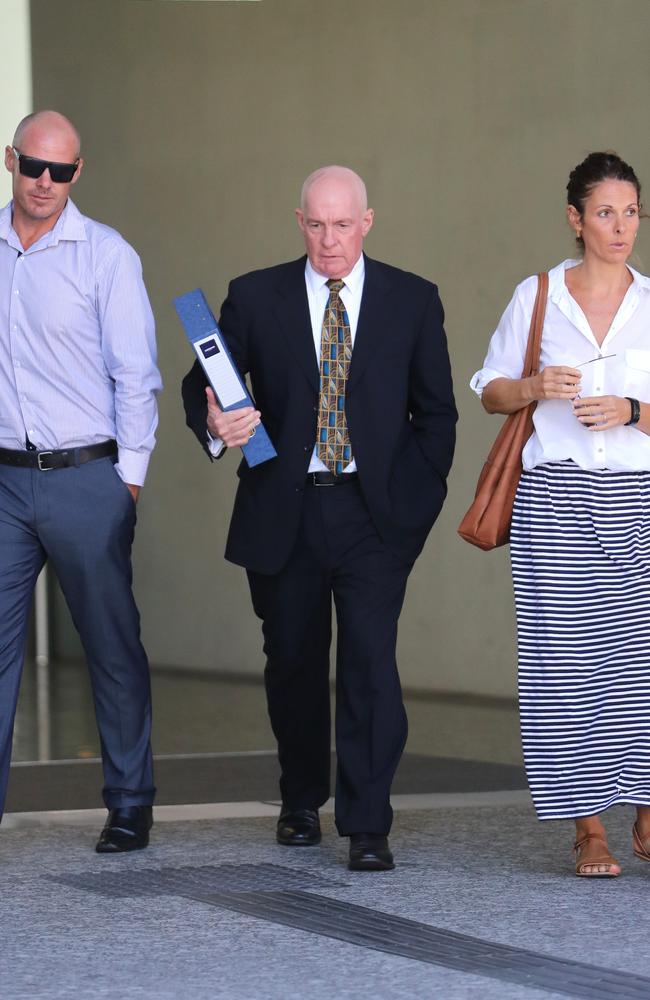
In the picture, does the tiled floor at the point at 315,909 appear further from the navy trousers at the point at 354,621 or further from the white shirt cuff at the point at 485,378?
the white shirt cuff at the point at 485,378

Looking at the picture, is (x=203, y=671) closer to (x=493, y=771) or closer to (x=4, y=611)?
(x=493, y=771)

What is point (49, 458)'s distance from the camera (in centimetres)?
454

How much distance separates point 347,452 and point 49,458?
0.77 metres

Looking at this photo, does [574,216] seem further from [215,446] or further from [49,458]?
[49,458]

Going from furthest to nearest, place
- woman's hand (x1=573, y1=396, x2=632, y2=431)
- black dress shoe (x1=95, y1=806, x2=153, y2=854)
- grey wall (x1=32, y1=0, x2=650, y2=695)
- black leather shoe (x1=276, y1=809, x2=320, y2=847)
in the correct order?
grey wall (x1=32, y1=0, x2=650, y2=695) < black leather shoe (x1=276, y1=809, x2=320, y2=847) < black dress shoe (x1=95, y1=806, x2=153, y2=854) < woman's hand (x1=573, y1=396, x2=632, y2=431)

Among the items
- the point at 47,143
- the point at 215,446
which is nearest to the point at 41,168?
the point at 47,143

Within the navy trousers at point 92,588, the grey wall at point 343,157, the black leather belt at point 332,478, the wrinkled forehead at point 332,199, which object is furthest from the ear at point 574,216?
the grey wall at point 343,157

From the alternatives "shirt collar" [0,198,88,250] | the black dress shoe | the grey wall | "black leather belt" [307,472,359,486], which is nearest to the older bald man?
"black leather belt" [307,472,359,486]

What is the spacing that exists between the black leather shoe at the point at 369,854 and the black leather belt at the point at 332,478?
0.91 meters

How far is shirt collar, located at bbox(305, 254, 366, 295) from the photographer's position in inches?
182

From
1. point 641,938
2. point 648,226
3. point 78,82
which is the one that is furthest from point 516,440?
point 78,82

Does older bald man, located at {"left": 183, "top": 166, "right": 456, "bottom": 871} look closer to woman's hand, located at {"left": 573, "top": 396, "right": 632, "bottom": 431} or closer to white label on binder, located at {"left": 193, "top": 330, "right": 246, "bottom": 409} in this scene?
white label on binder, located at {"left": 193, "top": 330, "right": 246, "bottom": 409}

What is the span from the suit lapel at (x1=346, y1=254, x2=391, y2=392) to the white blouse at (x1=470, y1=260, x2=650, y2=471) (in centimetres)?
34

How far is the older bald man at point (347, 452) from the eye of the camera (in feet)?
14.8
